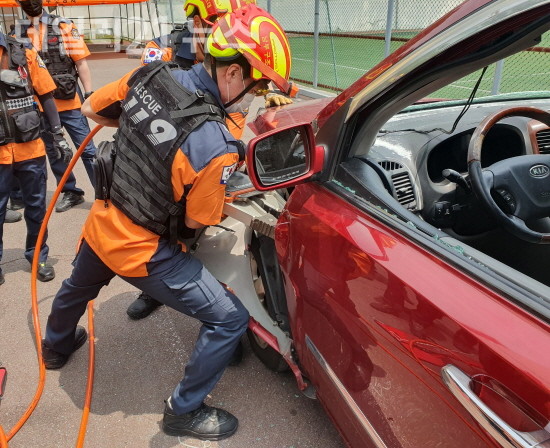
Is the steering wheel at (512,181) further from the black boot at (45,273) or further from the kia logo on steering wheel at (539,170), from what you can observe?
the black boot at (45,273)

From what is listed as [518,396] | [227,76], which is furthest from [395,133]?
[518,396]

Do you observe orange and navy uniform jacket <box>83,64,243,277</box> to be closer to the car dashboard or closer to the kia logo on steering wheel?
the car dashboard

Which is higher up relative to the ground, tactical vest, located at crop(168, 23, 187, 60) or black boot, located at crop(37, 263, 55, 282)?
tactical vest, located at crop(168, 23, 187, 60)

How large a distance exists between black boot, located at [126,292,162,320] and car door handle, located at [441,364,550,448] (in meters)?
2.42

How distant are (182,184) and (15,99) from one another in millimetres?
2189

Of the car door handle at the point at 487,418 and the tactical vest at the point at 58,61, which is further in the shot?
the tactical vest at the point at 58,61

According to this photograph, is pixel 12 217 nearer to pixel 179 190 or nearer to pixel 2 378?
pixel 2 378

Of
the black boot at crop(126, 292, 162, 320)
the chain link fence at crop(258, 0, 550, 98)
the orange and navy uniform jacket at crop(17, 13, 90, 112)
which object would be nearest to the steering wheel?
the black boot at crop(126, 292, 162, 320)

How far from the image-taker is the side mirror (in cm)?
162

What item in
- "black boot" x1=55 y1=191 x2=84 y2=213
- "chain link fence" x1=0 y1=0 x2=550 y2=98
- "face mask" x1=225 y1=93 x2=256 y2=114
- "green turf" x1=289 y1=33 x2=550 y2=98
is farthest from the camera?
"green turf" x1=289 y1=33 x2=550 y2=98

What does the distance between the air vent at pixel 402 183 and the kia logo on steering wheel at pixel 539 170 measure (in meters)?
0.47

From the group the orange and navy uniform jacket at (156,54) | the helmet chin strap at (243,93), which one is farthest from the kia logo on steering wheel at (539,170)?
the orange and navy uniform jacket at (156,54)

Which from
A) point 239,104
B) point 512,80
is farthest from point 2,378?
point 512,80

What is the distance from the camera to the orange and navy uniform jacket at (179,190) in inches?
70.7
